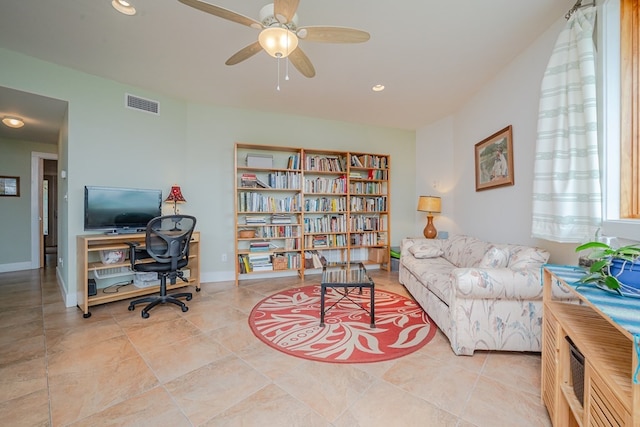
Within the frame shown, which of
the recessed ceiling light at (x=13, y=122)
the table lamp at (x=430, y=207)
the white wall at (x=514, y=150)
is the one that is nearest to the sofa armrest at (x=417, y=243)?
the white wall at (x=514, y=150)

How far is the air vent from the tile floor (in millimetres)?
2476

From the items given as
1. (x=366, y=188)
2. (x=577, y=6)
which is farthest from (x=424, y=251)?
(x=577, y=6)

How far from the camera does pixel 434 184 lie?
4.25m

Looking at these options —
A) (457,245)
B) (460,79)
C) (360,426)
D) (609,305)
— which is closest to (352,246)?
(457,245)

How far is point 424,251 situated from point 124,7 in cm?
363

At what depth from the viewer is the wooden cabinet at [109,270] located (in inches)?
98.9

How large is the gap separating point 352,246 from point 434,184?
175cm

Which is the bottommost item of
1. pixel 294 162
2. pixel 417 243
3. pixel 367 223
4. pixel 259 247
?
pixel 259 247

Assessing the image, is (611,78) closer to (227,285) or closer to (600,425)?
(600,425)

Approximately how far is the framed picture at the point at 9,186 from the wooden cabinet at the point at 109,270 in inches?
117

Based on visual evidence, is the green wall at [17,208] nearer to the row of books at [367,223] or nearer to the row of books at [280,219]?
the row of books at [280,219]

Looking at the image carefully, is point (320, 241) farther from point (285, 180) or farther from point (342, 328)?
point (342, 328)

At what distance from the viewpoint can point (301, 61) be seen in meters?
1.97

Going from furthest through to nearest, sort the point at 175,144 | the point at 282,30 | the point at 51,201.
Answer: the point at 51,201 < the point at 175,144 < the point at 282,30
